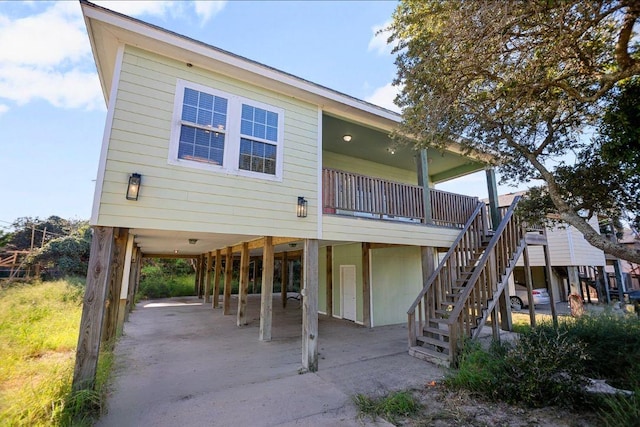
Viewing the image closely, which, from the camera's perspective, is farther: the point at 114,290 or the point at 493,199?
the point at 493,199

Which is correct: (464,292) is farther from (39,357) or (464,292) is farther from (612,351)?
(39,357)

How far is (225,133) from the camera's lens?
530cm

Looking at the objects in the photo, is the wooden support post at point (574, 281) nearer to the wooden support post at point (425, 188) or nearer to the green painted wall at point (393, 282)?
the green painted wall at point (393, 282)

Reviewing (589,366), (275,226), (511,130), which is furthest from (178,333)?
(511,130)

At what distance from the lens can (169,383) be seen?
16.3 feet

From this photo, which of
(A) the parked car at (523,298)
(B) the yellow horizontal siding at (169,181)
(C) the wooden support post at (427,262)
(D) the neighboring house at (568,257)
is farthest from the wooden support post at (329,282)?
(A) the parked car at (523,298)

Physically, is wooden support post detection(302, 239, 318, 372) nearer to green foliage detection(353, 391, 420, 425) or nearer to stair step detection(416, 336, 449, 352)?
green foliage detection(353, 391, 420, 425)

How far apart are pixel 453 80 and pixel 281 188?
11.9 feet

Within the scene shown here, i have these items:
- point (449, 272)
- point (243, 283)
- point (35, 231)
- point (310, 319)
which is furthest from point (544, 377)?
point (35, 231)

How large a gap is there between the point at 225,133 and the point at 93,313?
3.39 m

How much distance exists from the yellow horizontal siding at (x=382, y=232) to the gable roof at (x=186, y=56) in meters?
2.59

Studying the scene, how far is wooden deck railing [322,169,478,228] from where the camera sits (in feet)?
21.7

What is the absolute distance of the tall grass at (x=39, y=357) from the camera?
338cm

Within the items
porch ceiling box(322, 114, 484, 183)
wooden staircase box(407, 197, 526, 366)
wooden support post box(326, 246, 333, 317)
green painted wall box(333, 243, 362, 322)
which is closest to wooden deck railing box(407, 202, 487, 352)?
wooden staircase box(407, 197, 526, 366)
